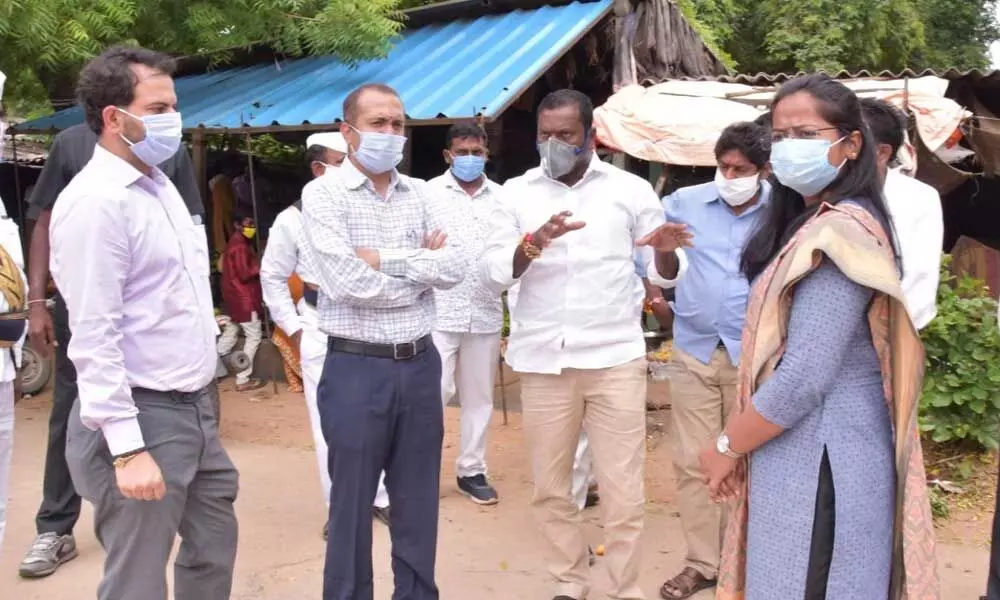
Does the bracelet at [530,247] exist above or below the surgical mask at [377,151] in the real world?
below

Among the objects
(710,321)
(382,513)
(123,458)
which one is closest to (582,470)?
(382,513)

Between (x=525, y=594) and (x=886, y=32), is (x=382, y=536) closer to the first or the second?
(x=525, y=594)

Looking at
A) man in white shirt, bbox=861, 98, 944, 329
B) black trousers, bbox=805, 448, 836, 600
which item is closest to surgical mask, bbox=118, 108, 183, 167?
black trousers, bbox=805, 448, 836, 600

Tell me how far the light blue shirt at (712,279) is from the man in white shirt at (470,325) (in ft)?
4.19

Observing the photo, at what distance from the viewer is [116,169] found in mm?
2490

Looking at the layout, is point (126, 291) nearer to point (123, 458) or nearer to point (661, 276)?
point (123, 458)

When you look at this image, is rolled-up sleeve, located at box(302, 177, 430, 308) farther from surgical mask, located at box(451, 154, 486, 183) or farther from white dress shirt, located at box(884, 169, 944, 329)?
surgical mask, located at box(451, 154, 486, 183)

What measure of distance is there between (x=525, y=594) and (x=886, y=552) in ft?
6.53

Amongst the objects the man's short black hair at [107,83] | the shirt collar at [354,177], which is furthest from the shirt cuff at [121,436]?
the shirt collar at [354,177]

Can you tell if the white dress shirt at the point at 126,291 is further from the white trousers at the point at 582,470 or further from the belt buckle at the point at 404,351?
the white trousers at the point at 582,470

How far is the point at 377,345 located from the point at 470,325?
5.79 ft

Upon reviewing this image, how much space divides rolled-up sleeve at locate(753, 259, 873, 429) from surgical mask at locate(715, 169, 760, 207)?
1.69 m

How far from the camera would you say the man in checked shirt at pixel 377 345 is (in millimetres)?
3008

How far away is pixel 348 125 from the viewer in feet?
10.6
